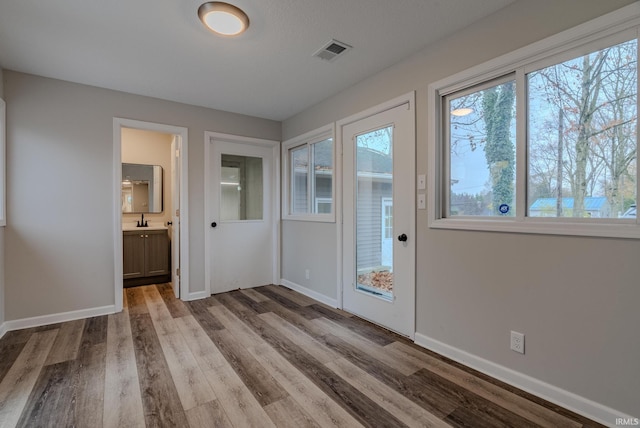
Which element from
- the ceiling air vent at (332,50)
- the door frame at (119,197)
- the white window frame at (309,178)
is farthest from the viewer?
the white window frame at (309,178)

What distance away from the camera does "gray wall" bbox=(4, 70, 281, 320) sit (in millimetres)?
2838

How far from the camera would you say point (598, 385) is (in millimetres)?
1594

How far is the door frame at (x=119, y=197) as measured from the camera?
327cm

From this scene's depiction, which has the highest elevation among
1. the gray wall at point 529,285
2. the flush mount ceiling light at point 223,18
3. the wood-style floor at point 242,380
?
the flush mount ceiling light at point 223,18

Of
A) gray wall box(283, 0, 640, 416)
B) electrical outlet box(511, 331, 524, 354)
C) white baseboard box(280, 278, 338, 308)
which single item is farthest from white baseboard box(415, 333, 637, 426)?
white baseboard box(280, 278, 338, 308)

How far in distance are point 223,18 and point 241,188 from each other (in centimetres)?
249

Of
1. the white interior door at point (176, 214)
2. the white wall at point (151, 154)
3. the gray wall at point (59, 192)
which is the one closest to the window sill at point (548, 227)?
the white interior door at point (176, 214)

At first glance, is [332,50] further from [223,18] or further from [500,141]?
[500,141]

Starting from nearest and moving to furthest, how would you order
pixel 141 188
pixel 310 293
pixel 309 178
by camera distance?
pixel 310 293 → pixel 309 178 → pixel 141 188

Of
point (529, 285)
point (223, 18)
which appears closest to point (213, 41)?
point (223, 18)

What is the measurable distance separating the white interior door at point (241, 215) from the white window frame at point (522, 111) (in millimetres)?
2589

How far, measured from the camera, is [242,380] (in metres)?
1.99

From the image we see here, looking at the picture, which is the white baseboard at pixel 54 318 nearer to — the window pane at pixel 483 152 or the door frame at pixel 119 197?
the door frame at pixel 119 197

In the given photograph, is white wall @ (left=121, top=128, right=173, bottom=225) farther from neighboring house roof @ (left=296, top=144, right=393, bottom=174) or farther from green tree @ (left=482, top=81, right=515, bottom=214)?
green tree @ (left=482, top=81, right=515, bottom=214)
